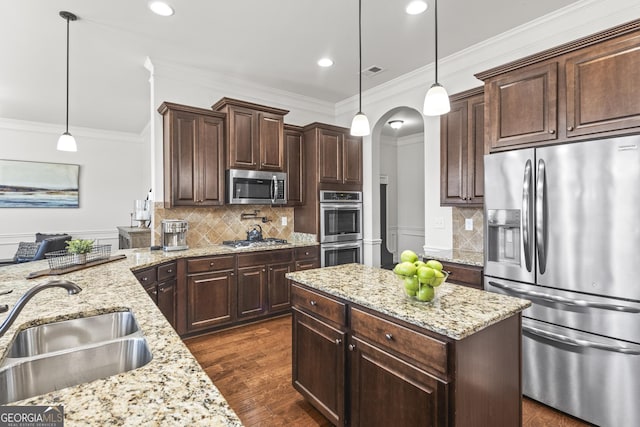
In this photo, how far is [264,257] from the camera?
3848 millimetres

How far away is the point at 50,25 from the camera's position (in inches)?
115

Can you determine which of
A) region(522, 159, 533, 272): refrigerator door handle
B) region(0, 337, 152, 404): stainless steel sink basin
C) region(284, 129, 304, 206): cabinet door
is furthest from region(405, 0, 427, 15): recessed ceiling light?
region(0, 337, 152, 404): stainless steel sink basin

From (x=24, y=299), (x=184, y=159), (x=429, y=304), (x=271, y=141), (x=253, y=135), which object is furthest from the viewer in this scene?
(x=271, y=141)

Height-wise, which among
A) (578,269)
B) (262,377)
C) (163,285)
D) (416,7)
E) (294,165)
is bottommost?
(262,377)

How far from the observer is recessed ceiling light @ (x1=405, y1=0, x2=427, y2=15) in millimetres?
2641

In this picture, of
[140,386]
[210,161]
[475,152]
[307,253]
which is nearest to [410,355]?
[140,386]

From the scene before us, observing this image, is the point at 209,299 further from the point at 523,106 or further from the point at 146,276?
the point at 523,106

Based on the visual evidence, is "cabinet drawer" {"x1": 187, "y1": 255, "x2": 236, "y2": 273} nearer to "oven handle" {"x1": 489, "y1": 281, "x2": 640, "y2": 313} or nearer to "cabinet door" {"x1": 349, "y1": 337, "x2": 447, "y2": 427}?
"cabinet door" {"x1": 349, "y1": 337, "x2": 447, "y2": 427}

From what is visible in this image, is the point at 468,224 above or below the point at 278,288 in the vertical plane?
above

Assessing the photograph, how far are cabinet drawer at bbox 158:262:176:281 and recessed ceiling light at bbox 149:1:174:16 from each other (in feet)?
7.37

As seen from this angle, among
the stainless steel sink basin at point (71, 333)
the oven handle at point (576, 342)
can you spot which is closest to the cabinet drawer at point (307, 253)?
the oven handle at point (576, 342)

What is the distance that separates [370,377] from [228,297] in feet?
7.74

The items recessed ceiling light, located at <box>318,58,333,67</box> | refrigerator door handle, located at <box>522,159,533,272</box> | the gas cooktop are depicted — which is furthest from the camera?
the gas cooktop

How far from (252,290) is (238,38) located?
8.86ft
